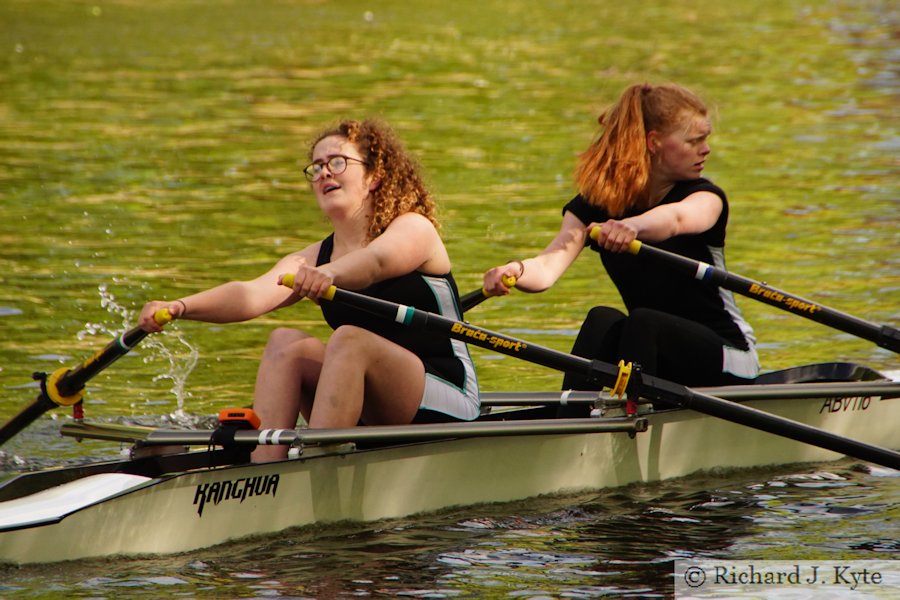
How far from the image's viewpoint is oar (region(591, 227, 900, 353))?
6852mm

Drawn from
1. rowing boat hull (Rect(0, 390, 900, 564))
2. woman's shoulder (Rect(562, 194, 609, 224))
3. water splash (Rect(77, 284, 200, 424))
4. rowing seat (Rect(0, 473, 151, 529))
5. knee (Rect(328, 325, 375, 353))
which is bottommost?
rowing boat hull (Rect(0, 390, 900, 564))

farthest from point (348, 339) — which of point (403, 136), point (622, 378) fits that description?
point (403, 136)

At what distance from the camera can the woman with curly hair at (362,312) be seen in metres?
6.25

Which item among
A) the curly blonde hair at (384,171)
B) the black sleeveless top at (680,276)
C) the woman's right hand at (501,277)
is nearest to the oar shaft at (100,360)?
the curly blonde hair at (384,171)

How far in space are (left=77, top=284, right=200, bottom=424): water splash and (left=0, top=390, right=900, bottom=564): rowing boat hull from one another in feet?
7.45

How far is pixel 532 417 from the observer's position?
7.43 metres

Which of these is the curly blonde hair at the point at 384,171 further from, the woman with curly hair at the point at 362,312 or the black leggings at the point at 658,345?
the black leggings at the point at 658,345

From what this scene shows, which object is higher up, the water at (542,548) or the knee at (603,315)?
the knee at (603,315)

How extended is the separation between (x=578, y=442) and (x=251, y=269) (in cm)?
617

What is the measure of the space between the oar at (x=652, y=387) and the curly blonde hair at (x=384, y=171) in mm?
480

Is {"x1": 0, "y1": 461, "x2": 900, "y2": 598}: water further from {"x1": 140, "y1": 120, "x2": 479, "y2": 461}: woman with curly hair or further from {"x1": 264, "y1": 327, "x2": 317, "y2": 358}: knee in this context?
{"x1": 264, "y1": 327, "x2": 317, "y2": 358}: knee

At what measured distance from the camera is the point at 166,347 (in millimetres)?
10359

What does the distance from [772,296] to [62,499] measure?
3426mm

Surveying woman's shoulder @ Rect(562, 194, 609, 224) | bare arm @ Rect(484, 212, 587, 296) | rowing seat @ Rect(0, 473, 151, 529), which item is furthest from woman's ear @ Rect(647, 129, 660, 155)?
rowing seat @ Rect(0, 473, 151, 529)
